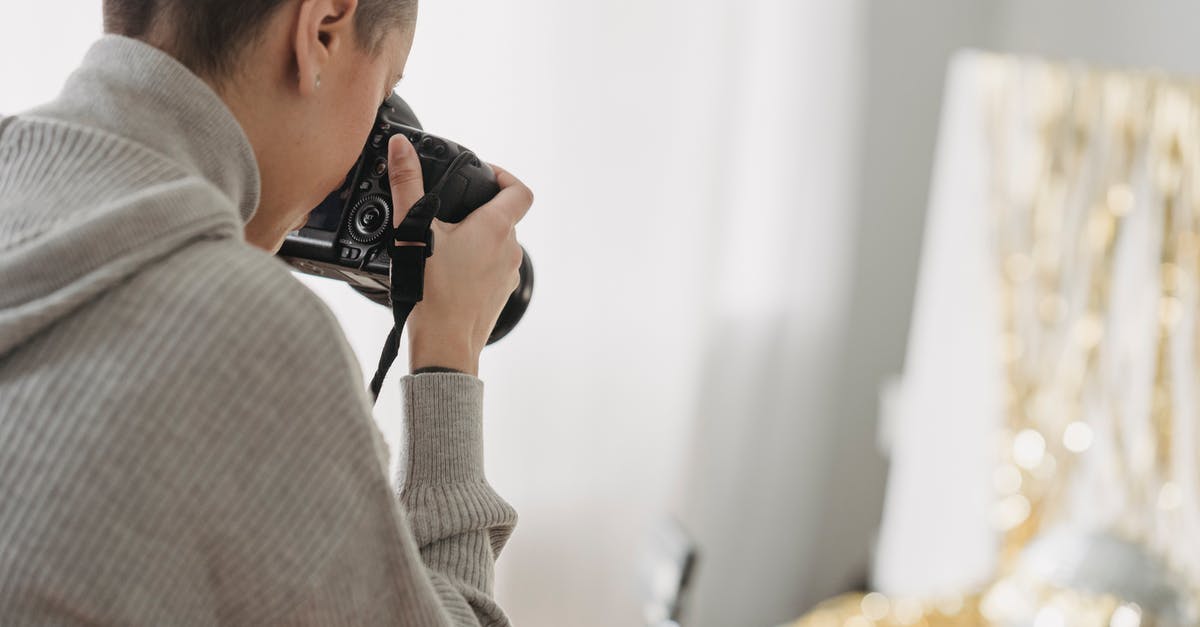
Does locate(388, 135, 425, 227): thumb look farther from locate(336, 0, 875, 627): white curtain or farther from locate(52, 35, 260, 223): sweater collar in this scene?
locate(336, 0, 875, 627): white curtain

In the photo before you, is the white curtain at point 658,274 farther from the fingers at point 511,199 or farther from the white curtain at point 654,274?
the fingers at point 511,199

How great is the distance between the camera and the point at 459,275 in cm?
67

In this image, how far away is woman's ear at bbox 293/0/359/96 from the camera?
54 centimetres

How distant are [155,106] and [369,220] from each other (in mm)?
192

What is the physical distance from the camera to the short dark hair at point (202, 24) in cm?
53

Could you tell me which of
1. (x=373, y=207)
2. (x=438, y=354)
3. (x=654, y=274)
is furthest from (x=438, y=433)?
(x=654, y=274)

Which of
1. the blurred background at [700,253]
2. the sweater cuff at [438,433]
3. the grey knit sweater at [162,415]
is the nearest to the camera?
the grey knit sweater at [162,415]

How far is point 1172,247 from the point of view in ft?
5.40

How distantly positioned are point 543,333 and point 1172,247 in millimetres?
860

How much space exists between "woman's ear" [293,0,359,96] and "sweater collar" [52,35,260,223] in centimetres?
4

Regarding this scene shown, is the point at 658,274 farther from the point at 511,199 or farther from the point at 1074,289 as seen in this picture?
the point at 511,199

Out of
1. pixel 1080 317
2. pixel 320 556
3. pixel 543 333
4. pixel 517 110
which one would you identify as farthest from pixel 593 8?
pixel 320 556

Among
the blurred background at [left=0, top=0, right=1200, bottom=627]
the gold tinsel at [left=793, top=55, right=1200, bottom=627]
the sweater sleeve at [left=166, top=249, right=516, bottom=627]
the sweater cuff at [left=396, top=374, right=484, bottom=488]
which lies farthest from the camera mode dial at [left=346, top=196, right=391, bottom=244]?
the gold tinsel at [left=793, top=55, right=1200, bottom=627]

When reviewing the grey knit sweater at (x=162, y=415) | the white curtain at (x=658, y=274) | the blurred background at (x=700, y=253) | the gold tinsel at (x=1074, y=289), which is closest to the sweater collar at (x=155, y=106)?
the grey knit sweater at (x=162, y=415)
